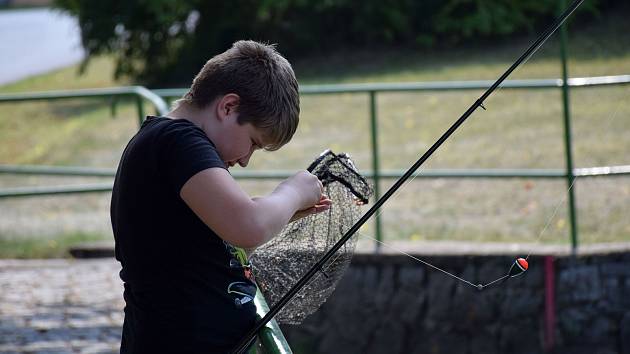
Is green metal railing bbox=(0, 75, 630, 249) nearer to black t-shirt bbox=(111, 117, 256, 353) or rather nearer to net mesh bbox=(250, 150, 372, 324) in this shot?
net mesh bbox=(250, 150, 372, 324)

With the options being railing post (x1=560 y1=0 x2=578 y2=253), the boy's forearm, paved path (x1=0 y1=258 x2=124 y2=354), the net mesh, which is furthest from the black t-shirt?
railing post (x1=560 y1=0 x2=578 y2=253)

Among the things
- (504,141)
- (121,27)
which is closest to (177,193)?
(504,141)

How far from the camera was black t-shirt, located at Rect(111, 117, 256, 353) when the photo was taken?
6.88ft

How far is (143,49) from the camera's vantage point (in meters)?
14.1

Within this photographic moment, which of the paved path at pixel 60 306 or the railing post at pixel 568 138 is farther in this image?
the railing post at pixel 568 138

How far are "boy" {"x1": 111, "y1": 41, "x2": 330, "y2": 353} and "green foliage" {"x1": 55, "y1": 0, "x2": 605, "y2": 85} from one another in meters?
11.0

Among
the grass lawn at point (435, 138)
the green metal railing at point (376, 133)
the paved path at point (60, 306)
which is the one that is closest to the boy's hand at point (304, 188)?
the paved path at point (60, 306)

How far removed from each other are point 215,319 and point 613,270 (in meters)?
4.69

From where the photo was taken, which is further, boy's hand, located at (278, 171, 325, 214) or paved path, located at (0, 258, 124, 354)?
paved path, located at (0, 258, 124, 354)

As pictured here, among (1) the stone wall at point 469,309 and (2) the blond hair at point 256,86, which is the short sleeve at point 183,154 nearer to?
(2) the blond hair at point 256,86

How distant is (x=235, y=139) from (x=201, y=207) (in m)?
0.19

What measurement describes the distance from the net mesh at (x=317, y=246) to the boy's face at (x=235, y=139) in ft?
1.01

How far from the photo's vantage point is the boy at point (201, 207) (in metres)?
2.06

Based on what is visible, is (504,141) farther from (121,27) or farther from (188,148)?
(188,148)
